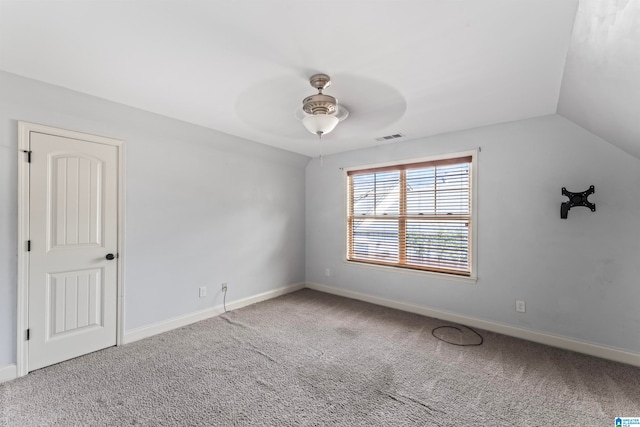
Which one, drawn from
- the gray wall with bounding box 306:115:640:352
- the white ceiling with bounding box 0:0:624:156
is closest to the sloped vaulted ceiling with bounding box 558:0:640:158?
the white ceiling with bounding box 0:0:624:156

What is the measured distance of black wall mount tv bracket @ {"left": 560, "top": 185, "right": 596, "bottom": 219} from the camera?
269 cm

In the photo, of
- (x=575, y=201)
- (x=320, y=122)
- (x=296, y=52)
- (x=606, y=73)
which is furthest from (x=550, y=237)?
(x=296, y=52)

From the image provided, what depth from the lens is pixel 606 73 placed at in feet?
5.68

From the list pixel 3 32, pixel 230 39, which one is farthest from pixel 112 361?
pixel 230 39

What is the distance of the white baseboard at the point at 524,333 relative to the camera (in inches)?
103

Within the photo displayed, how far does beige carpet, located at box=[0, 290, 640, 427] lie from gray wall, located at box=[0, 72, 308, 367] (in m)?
0.61

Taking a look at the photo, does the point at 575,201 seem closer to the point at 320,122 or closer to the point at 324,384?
the point at 320,122

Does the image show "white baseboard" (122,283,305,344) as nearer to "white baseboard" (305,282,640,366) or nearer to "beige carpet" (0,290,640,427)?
"beige carpet" (0,290,640,427)

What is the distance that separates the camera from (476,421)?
187 centimetres

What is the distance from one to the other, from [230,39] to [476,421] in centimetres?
292

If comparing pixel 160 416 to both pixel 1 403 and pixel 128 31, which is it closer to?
pixel 1 403

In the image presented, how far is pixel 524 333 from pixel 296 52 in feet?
11.8

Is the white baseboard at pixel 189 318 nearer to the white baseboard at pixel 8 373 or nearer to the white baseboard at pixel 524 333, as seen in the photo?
the white baseboard at pixel 8 373

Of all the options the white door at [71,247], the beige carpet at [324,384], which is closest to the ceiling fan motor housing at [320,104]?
the white door at [71,247]
